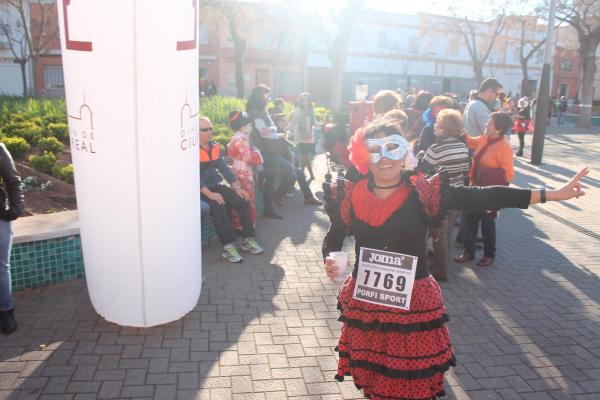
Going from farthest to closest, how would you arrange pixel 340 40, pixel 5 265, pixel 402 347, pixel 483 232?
1. pixel 340 40
2. pixel 483 232
3. pixel 5 265
4. pixel 402 347

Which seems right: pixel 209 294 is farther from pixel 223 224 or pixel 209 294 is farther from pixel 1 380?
pixel 1 380

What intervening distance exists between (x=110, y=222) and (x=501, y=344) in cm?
337

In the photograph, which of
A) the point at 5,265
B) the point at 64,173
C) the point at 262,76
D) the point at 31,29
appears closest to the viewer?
the point at 5,265

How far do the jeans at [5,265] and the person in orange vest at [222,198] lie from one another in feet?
7.83

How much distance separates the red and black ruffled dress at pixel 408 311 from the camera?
2688 mm

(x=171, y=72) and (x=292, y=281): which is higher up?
(x=171, y=72)

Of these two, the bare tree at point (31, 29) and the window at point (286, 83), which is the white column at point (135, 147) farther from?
the window at point (286, 83)

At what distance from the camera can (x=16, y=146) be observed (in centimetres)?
781

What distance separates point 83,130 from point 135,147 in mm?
426

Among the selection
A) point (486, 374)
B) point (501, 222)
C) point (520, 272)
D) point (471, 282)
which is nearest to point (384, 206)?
point (486, 374)

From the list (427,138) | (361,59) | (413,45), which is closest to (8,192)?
(427,138)

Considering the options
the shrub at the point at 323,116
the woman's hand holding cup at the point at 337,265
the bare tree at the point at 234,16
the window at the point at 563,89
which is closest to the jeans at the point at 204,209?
the woman's hand holding cup at the point at 337,265

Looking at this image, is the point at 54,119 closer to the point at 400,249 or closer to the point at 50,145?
the point at 50,145

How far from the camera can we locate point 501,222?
850 cm
